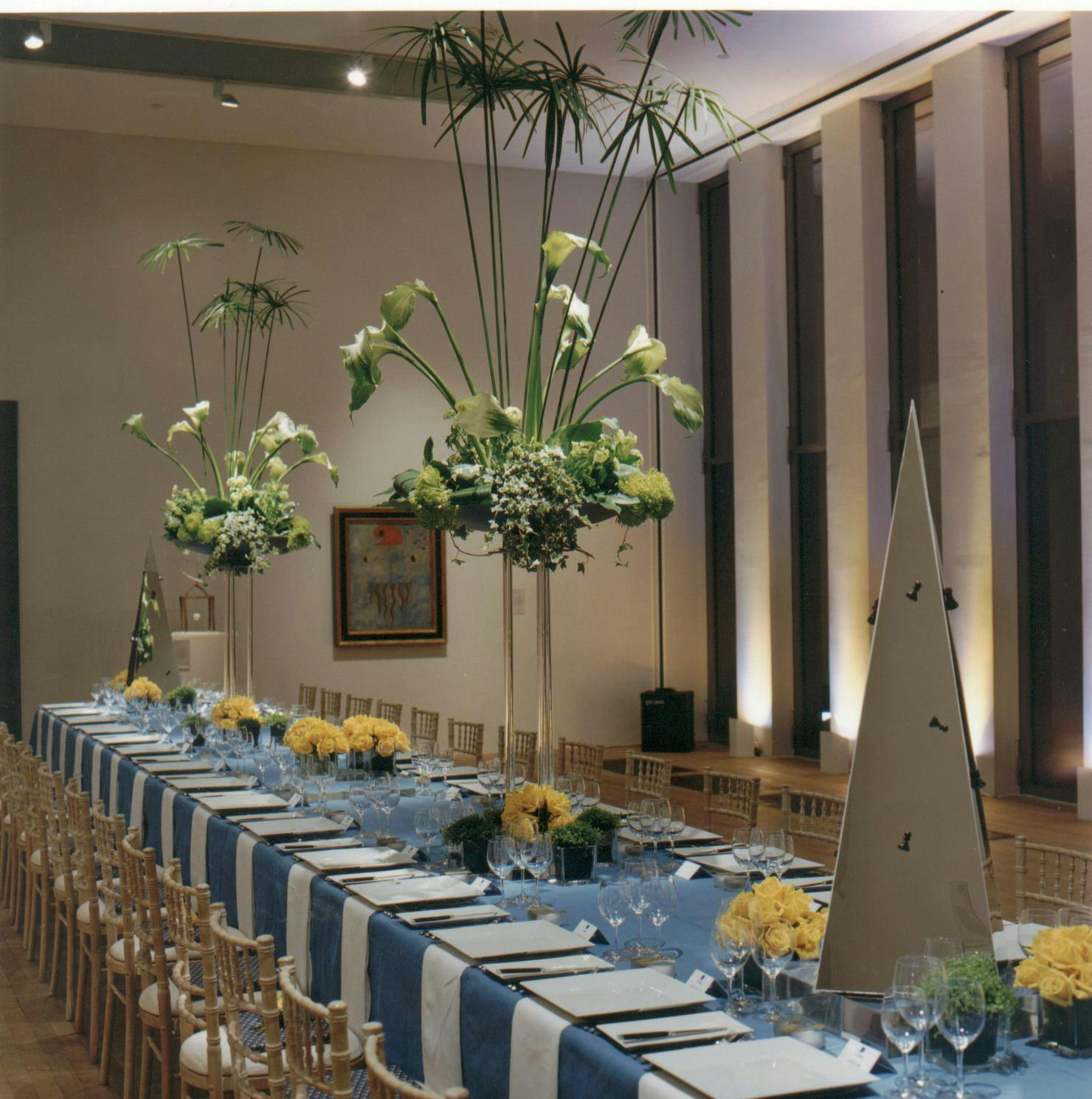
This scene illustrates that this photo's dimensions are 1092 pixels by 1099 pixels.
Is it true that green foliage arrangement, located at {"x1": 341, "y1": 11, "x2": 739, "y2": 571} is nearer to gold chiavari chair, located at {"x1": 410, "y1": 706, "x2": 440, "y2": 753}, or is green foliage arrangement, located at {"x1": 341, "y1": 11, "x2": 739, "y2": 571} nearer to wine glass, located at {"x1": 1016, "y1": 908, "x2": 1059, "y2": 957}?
wine glass, located at {"x1": 1016, "y1": 908, "x2": 1059, "y2": 957}

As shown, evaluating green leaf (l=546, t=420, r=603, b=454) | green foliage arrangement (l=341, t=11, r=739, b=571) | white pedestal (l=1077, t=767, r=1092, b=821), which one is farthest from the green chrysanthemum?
white pedestal (l=1077, t=767, r=1092, b=821)

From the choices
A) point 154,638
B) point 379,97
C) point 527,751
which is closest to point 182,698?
point 154,638

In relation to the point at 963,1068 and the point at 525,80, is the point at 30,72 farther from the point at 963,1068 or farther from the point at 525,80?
the point at 963,1068

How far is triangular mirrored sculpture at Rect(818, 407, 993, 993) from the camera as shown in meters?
2.49

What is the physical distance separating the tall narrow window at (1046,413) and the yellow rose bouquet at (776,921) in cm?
716

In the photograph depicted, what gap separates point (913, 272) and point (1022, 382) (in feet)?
5.23

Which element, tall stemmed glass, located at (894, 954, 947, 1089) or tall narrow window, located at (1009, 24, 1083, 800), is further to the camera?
tall narrow window, located at (1009, 24, 1083, 800)

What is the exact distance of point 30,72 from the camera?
10156 millimetres

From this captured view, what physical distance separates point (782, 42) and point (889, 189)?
159 centimetres

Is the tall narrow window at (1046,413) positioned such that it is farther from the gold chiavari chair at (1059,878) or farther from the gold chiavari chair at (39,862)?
the gold chiavari chair at (39,862)

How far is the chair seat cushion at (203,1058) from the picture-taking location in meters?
3.40

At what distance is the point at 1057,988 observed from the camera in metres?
2.30

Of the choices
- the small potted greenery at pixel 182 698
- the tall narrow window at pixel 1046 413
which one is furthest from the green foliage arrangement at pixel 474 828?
the tall narrow window at pixel 1046 413

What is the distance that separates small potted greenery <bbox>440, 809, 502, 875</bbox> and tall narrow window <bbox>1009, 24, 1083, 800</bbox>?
253 inches
